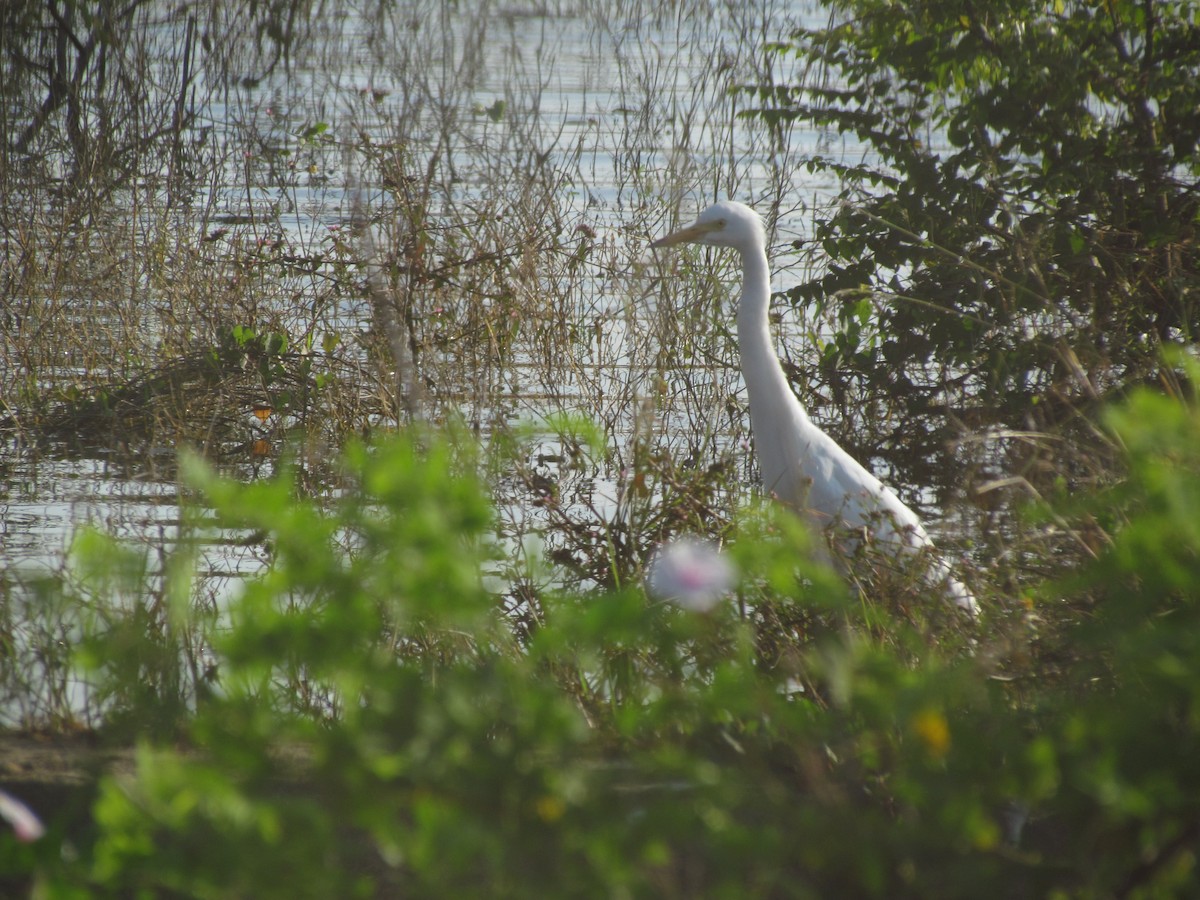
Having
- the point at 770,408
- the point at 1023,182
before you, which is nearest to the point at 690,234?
the point at 770,408

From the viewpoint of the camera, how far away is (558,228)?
15.2ft

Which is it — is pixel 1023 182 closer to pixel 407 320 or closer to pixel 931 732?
pixel 407 320

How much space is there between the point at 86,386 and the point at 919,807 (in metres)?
4.06

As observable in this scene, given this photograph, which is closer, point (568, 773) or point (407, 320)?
point (568, 773)

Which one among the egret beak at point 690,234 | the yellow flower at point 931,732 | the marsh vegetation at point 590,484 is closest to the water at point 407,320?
the marsh vegetation at point 590,484

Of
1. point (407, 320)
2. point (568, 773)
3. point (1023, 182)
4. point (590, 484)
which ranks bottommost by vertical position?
point (568, 773)

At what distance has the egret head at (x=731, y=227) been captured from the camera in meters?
3.52

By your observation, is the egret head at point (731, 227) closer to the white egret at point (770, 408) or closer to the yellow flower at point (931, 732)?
the white egret at point (770, 408)

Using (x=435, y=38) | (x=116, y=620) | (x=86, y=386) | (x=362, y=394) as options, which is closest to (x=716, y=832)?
(x=116, y=620)

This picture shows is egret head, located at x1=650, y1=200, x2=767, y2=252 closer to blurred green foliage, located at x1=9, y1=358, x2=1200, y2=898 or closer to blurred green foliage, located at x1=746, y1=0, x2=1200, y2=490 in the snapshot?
blurred green foliage, located at x1=746, y1=0, x2=1200, y2=490

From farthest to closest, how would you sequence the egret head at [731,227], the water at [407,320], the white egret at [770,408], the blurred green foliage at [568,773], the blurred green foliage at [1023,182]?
the water at [407,320] < the blurred green foliage at [1023,182] < the egret head at [731,227] < the white egret at [770,408] < the blurred green foliage at [568,773]

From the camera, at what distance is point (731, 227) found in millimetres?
3525

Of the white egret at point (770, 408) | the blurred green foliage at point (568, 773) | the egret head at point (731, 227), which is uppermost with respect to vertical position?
the egret head at point (731, 227)

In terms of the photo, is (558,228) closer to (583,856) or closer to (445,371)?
(445,371)
